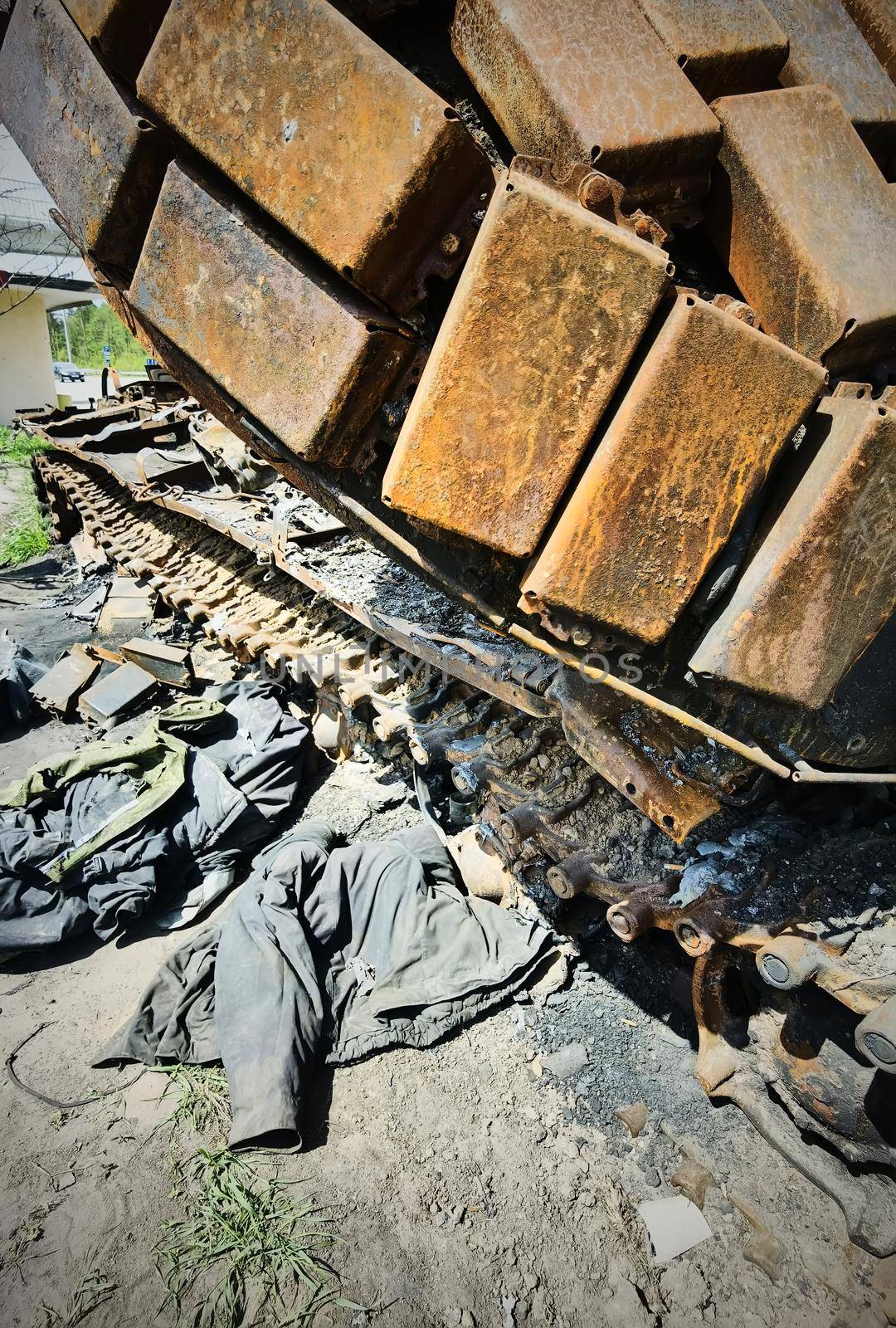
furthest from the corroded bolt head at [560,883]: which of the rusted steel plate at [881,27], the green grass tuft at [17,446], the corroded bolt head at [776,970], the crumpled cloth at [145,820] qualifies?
the green grass tuft at [17,446]

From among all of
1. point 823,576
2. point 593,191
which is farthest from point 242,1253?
point 593,191

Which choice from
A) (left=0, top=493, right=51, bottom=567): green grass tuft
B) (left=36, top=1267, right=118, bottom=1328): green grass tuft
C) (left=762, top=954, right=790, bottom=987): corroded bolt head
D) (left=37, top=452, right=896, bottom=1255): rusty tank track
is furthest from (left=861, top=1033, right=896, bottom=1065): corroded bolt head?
(left=0, top=493, right=51, bottom=567): green grass tuft

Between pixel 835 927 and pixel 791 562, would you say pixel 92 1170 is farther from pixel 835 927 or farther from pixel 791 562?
pixel 791 562

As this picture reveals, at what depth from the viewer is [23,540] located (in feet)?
30.9

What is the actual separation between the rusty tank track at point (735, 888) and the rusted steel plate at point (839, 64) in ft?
6.40

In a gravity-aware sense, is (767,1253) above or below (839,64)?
below

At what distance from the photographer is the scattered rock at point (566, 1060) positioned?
2.98 m

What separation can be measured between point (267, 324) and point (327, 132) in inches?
17.6

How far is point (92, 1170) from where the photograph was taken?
8.96 feet

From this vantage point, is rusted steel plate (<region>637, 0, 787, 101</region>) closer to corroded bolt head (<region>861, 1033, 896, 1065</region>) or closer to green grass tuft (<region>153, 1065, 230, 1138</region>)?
corroded bolt head (<region>861, 1033, 896, 1065</region>)

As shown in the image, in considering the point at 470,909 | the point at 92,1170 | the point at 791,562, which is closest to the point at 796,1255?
the point at 470,909

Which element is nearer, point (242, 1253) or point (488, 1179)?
A: point (242, 1253)

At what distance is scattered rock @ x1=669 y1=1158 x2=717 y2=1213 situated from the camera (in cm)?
255

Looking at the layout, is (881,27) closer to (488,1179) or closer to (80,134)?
(80,134)
